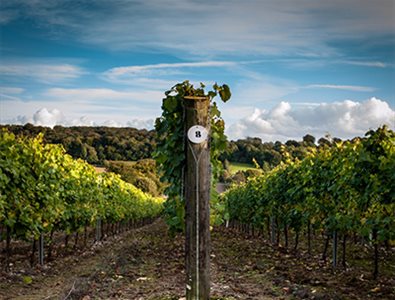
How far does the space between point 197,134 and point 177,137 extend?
3.64 feet

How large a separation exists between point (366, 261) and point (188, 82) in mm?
8320

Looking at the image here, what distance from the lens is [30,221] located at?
10.7m

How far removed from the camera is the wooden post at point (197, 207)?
555 centimetres

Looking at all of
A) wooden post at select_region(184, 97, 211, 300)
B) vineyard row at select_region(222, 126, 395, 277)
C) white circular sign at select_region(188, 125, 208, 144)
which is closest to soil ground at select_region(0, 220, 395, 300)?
wooden post at select_region(184, 97, 211, 300)

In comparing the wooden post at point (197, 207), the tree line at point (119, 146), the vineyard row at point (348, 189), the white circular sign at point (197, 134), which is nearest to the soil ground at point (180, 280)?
the wooden post at point (197, 207)

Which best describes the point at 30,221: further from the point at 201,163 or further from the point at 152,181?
the point at 152,181

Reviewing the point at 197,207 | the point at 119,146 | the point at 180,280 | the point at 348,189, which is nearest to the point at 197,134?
the point at 197,207

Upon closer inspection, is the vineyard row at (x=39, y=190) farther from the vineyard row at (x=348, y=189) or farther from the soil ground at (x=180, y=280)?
the vineyard row at (x=348, y=189)

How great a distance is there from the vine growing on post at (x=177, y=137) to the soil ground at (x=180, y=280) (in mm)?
1363

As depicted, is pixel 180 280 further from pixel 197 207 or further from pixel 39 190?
pixel 39 190

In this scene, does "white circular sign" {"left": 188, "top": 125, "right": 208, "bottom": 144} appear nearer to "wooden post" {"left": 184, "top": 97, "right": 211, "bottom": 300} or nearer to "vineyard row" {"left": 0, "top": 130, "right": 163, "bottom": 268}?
"wooden post" {"left": 184, "top": 97, "right": 211, "bottom": 300}

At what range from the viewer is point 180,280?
8.68 metres

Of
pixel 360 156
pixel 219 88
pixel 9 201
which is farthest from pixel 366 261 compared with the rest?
pixel 9 201

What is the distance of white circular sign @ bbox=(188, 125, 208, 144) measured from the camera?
220 inches
